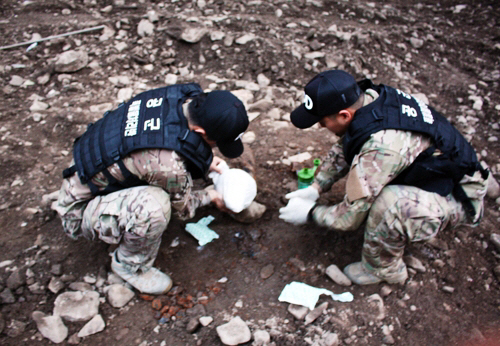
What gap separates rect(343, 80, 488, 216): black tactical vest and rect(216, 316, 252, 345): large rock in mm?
1246

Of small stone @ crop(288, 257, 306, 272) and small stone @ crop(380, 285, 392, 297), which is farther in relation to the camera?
small stone @ crop(288, 257, 306, 272)

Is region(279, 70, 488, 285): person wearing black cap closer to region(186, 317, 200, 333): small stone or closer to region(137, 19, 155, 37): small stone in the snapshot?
region(186, 317, 200, 333): small stone

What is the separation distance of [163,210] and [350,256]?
4.57 ft

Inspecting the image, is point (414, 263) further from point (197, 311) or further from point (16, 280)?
point (16, 280)

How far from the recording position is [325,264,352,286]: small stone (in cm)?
261

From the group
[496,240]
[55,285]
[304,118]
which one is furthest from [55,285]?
[496,240]

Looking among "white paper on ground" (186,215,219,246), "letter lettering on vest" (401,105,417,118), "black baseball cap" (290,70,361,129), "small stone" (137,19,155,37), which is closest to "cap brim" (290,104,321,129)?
"black baseball cap" (290,70,361,129)

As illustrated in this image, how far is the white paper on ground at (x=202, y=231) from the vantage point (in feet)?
9.71

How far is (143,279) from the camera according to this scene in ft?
8.45

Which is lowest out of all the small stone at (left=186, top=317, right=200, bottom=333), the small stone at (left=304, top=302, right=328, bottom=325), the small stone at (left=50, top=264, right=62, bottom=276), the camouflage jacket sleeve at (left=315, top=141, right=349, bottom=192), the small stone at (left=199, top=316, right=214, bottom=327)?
the small stone at (left=50, top=264, right=62, bottom=276)

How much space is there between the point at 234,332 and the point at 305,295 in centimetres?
53

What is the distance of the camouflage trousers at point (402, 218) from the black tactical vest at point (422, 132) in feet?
0.26

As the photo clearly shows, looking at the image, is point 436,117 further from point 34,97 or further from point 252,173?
point 34,97

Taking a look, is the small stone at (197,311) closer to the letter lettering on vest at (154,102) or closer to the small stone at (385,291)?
the small stone at (385,291)
